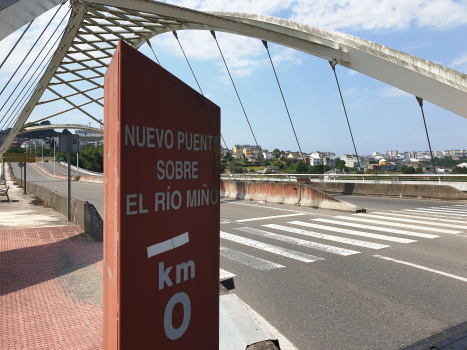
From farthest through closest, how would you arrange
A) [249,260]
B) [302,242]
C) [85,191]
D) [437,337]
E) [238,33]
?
1. [85,191]
2. [238,33]
3. [302,242]
4. [249,260]
5. [437,337]

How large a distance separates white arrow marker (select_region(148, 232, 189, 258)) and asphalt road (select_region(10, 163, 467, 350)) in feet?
7.35

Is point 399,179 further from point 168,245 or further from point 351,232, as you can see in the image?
point 168,245

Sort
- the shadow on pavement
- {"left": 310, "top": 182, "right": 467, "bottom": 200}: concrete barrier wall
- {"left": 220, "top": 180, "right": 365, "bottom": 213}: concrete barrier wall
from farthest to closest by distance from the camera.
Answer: {"left": 310, "top": 182, "right": 467, "bottom": 200}: concrete barrier wall < {"left": 220, "top": 180, "right": 365, "bottom": 213}: concrete barrier wall < the shadow on pavement

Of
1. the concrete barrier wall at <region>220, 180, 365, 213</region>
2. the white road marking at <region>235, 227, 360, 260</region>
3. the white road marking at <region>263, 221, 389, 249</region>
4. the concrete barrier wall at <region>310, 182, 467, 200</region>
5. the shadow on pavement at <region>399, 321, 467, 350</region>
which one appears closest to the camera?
the shadow on pavement at <region>399, 321, 467, 350</region>

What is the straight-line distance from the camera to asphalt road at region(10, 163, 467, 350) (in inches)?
153

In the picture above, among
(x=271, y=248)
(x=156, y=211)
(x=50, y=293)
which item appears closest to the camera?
(x=156, y=211)

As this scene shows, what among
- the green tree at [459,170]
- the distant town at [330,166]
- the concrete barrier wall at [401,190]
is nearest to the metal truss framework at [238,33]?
the distant town at [330,166]

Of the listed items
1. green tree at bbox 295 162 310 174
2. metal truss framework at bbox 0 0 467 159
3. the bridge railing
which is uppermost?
metal truss framework at bbox 0 0 467 159

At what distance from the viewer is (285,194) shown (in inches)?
643

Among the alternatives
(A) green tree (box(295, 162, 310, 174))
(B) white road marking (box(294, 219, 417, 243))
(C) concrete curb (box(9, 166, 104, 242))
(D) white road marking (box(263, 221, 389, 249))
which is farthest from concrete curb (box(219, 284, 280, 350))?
(A) green tree (box(295, 162, 310, 174))

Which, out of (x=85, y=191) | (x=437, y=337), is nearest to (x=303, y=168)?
(x=85, y=191)

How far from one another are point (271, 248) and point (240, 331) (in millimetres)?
4581

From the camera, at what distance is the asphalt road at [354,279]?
12.7ft

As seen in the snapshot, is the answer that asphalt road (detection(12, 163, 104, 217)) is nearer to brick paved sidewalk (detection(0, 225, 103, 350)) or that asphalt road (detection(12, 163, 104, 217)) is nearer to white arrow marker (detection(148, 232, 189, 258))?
brick paved sidewalk (detection(0, 225, 103, 350))
